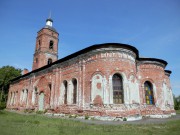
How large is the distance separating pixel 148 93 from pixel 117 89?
506 centimetres

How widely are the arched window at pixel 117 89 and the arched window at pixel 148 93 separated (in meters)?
4.48

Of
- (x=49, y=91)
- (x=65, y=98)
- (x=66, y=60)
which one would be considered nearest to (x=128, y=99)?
(x=65, y=98)

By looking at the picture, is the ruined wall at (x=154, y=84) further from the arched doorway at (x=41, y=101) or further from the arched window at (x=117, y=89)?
the arched doorway at (x=41, y=101)

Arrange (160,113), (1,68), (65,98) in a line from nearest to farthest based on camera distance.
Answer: (160,113) < (65,98) < (1,68)

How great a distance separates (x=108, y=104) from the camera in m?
12.7

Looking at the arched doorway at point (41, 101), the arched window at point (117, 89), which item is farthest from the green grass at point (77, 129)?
the arched doorway at point (41, 101)

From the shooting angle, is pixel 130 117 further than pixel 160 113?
No

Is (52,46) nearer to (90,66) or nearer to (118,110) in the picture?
(90,66)

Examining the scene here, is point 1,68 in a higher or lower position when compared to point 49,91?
higher

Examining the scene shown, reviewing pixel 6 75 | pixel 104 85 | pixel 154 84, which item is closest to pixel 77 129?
pixel 104 85

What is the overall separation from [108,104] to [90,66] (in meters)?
4.10

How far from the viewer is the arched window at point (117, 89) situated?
43.6 feet

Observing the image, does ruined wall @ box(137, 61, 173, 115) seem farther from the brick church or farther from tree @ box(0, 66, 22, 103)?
tree @ box(0, 66, 22, 103)

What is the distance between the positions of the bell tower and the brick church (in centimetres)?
577
